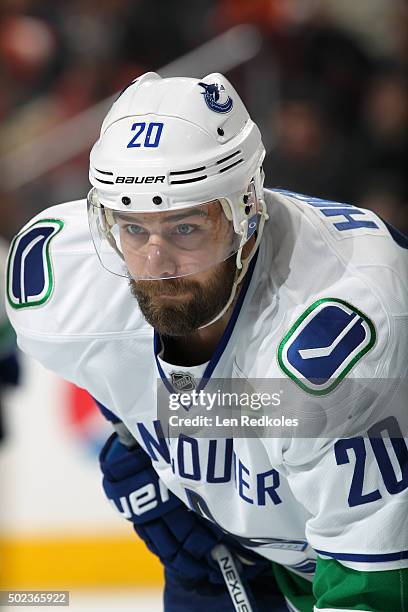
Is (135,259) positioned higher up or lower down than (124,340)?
higher up

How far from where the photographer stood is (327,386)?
3.28ft

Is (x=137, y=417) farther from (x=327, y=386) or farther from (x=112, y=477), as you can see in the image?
(x=327, y=386)

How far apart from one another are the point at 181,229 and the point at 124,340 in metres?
0.19

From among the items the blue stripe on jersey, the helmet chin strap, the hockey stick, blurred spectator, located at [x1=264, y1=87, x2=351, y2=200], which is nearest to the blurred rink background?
blurred spectator, located at [x1=264, y1=87, x2=351, y2=200]

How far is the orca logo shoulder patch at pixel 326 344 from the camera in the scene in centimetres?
99

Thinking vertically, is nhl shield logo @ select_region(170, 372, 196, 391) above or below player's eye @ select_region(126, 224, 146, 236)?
below

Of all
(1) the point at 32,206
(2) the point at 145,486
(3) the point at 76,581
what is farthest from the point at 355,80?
(3) the point at 76,581

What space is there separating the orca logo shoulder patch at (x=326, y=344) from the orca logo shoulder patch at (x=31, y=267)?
1.15ft

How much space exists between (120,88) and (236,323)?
490 mm

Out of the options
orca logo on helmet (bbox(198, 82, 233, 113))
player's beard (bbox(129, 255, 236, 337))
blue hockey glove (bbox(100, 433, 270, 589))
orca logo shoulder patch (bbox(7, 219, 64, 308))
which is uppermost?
orca logo on helmet (bbox(198, 82, 233, 113))

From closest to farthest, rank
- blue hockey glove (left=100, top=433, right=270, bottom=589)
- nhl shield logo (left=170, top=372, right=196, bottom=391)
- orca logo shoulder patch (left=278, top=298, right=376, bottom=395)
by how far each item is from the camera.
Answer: orca logo shoulder patch (left=278, top=298, right=376, bottom=395)
nhl shield logo (left=170, top=372, right=196, bottom=391)
blue hockey glove (left=100, top=433, right=270, bottom=589)

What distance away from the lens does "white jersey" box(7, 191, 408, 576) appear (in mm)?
1006

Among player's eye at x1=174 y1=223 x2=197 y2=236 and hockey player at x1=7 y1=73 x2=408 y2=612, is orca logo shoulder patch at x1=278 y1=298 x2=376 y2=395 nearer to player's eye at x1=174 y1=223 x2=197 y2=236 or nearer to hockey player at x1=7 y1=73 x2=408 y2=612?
hockey player at x1=7 y1=73 x2=408 y2=612

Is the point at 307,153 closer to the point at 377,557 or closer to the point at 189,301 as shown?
the point at 189,301
